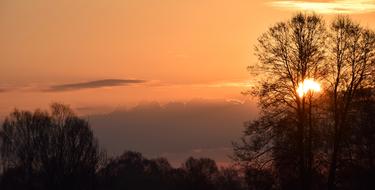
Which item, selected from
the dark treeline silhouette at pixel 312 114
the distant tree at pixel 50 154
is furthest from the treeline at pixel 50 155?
the dark treeline silhouette at pixel 312 114

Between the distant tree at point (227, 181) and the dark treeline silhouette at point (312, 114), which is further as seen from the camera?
the distant tree at point (227, 181)

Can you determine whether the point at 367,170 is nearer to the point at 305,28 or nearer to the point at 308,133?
the point at 308,133

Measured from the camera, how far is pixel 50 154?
8300cm

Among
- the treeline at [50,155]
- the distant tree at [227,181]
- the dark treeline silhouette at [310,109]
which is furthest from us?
the distant tree at [227,181]

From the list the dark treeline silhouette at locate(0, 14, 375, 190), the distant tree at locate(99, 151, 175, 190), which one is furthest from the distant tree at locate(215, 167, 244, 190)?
the dark treeline silhouette at locate(0, 14, 375, 190)

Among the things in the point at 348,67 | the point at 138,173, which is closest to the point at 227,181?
the point at 138,173

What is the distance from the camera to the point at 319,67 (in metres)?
42.9

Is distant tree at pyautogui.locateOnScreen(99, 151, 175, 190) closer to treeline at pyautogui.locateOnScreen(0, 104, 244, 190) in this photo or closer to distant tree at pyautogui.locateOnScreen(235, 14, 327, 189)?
treeline at pyautogui.locateOnScreen(0, 104, 244, 190)

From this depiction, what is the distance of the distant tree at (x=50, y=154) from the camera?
82000 mm

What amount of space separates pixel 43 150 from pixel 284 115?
45.2 m

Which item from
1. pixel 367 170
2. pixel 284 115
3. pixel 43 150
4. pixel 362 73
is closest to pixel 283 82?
pixel 284 115

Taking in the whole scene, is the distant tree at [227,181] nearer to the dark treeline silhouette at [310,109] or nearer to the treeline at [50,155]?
the treeline at [50,155]

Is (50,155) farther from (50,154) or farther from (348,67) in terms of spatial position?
(348,67)

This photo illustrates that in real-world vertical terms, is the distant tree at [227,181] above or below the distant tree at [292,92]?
below
